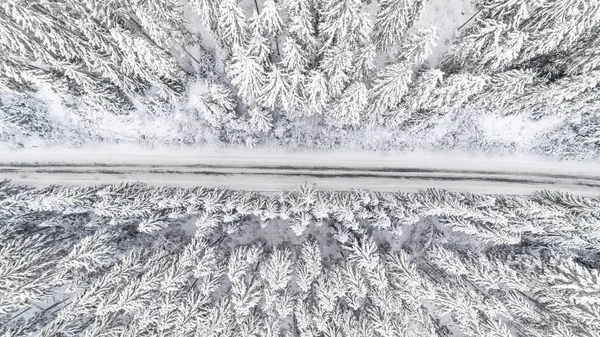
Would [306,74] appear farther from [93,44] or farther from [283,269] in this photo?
[93,44]

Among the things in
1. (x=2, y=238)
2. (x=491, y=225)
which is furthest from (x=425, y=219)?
(x=2, y=238)

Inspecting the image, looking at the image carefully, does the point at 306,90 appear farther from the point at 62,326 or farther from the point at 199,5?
the point at 62,326

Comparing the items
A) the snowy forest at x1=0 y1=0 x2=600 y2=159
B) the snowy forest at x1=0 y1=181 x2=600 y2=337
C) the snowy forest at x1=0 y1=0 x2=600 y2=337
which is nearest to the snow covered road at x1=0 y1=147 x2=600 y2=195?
the snowy forest at x1=0 y1=0 x2=600 y2=337

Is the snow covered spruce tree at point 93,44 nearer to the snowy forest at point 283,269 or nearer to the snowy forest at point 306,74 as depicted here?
the snowy forest at point 306,74

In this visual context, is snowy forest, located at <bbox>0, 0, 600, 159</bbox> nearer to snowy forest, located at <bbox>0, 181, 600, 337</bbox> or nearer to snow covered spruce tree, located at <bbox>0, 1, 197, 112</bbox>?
snow covered spruce tree, located at <bbox>0, 1, 197, 112</bbox>

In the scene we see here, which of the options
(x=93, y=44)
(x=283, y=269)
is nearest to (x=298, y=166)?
(x=283, y=269)

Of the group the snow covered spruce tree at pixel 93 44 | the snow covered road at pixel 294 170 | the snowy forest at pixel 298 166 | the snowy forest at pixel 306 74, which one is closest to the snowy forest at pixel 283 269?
the snowy forest at pixel 298 166

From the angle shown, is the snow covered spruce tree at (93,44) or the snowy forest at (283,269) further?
the snowy forest at (283,269)
